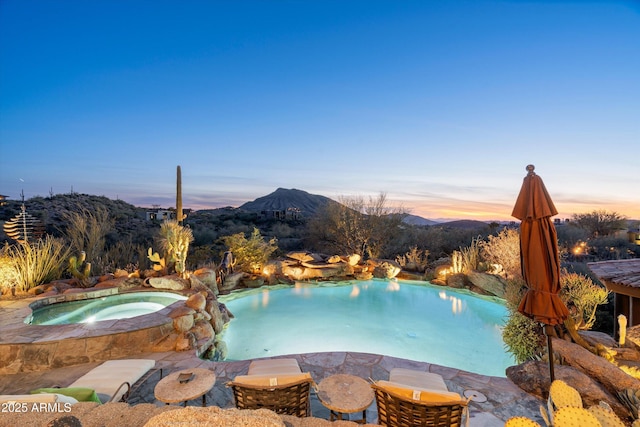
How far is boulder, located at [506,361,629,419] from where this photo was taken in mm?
3104

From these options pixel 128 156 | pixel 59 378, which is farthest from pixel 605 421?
pixel 128 156

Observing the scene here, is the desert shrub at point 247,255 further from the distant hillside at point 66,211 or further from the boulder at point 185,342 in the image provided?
the distant hillside at point 66,211

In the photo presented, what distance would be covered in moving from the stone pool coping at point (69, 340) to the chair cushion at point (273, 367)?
7.93 feet

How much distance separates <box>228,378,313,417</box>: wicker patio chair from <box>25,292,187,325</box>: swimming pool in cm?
434

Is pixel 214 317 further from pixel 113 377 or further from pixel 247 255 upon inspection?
pixel 247 255

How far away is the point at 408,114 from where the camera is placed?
1186cm

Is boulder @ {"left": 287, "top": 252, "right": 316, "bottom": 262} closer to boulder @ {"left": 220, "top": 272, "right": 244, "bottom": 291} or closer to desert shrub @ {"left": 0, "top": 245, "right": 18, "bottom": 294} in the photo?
boulder @ {"left": 220, "top": 272, "right": 244, "bottom": 291}

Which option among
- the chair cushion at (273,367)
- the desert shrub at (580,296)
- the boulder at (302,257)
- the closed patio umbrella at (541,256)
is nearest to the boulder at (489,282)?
the desert shrub at (580,296)

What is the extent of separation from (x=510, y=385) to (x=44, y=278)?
9399 mm

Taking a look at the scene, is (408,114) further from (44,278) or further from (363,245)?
(44,278)

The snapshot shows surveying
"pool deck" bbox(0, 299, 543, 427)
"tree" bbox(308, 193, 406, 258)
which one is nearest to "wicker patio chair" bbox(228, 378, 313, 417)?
"pool deck" bbox(0, 299, 543, 427)

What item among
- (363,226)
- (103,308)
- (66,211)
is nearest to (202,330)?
(103,308)

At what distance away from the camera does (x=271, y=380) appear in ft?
8.26

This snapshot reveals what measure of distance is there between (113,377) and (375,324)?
524 centimetres
